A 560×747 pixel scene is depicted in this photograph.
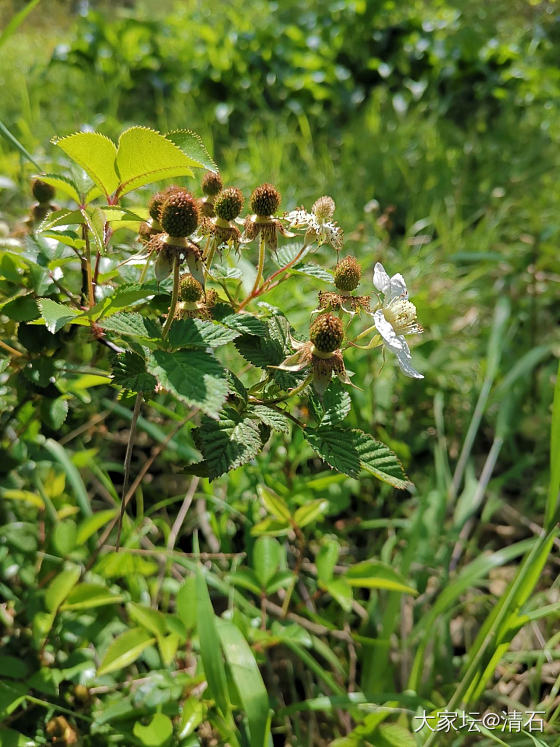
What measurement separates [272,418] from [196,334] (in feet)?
0.33

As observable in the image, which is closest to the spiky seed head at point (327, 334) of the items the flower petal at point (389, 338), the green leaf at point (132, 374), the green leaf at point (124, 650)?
the flower petal at point (389, 338)

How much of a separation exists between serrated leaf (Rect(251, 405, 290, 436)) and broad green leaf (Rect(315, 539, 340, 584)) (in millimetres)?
458

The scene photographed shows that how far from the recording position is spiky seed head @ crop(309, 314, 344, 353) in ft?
1.79

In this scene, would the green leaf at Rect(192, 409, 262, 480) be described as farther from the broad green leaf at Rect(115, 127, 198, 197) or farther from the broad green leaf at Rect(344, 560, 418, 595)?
the broad green leaf at Rect(344, 560, 418, 595)

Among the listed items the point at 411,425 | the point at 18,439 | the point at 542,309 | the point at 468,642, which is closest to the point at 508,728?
the point at 468,642

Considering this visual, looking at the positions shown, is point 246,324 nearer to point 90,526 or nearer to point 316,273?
point 316,273

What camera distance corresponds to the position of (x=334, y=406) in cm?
60

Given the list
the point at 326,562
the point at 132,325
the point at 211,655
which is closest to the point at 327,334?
the point at 132,325

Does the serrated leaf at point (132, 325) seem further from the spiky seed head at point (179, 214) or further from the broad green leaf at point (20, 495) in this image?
the broad green leaf at point (20, 495)

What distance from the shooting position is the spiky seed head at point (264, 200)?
24.6 inches

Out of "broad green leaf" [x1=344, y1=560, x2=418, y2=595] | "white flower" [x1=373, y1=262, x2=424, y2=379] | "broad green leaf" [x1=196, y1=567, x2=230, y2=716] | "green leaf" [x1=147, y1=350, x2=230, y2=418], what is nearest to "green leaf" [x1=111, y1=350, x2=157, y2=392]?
"green leaf" [x1=147, y1=350, x2=230, y2=418]

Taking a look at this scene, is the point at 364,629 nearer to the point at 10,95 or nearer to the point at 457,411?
the point at 457,411

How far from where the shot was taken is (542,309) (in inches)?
72.0

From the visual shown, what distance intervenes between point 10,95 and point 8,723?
9.53 feet
